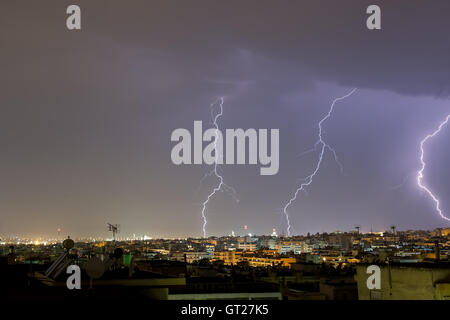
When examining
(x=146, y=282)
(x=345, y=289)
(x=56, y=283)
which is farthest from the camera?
(x=345, y=289)

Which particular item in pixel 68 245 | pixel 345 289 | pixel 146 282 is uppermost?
pixel 68 245

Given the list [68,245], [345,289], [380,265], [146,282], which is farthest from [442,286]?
[345,289]

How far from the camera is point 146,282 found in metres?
16.3
